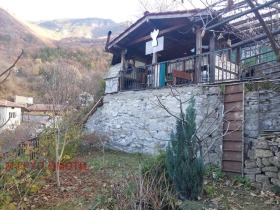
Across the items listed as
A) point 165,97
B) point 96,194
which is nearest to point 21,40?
point 165,97

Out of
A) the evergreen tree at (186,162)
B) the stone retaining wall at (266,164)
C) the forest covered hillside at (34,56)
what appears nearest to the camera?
the evergreen tree at (186,162)

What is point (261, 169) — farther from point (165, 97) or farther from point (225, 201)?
point (165, 97)

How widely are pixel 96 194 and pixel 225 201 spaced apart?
7.53 feet

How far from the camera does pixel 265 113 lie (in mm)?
5527

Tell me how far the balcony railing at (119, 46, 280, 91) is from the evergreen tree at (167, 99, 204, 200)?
8.90 ft

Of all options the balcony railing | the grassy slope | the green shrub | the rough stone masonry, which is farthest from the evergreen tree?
the balcony railing

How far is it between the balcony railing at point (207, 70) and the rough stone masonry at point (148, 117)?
17.3 inches

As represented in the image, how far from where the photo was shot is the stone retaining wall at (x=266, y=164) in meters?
4.74

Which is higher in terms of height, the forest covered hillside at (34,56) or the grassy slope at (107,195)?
the forest covered hillside at (34,56)

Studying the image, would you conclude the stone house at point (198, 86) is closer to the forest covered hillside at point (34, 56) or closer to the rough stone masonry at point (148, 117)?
the rough stone masonry at point (148, 117)

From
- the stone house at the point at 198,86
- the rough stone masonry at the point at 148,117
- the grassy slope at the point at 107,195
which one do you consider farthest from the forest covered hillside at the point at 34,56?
the grassy slope at the point at 107,195

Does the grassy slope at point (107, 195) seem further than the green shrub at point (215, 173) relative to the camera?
No

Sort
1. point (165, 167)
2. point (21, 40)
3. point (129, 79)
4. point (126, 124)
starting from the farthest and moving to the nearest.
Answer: point (21, 40) < point (129, 79) < point (126, 124) < point (165, 167)

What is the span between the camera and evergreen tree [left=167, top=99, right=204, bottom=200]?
4.09m
